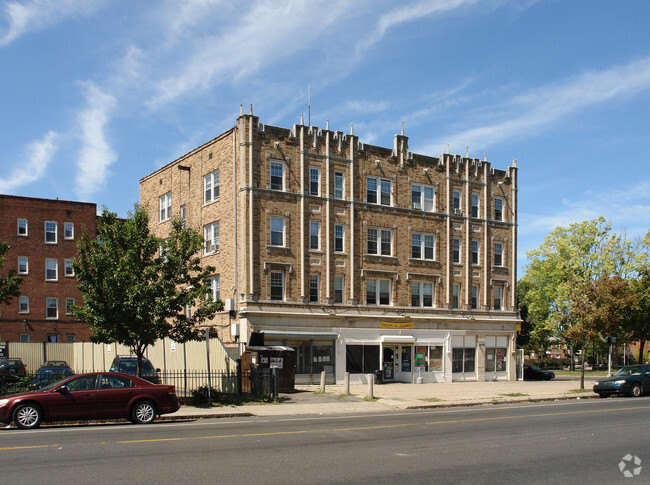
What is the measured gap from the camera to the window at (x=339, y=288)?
119 feet

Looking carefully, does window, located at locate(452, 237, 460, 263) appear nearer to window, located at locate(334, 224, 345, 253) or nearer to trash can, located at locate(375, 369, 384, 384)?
window, located at locate(334, 224, 345, 253)

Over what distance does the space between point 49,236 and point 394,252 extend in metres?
31.8

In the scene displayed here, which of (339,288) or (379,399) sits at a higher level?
(339,288)

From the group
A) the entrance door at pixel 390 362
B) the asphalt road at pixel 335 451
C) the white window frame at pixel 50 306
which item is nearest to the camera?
the asphalt road at pixel 335 451

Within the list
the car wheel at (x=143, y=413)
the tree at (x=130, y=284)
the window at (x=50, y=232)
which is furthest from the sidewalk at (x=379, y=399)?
the window at (x=50, y=232)

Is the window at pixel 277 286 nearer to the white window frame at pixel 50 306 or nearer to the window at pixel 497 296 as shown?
the window at pixel 497 296

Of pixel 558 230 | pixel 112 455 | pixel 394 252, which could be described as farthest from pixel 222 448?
pixel 558 230

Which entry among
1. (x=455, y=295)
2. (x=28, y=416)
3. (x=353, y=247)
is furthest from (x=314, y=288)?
(x=28, y=416)

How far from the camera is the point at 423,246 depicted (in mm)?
39938

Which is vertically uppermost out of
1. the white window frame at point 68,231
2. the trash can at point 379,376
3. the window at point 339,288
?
the white window frame at point 68,231

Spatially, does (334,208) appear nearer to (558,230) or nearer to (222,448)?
(222,448)

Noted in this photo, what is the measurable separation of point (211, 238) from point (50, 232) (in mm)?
24616

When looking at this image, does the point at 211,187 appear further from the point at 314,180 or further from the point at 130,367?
the point at 130,367

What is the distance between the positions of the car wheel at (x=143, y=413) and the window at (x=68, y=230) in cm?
4110
